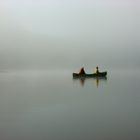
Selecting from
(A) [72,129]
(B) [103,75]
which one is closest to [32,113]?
(A) [72,129]

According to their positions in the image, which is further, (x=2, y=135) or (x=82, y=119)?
(x=82, y=119)

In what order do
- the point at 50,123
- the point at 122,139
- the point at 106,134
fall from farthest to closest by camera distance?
the point at 50,123 < the point at 106,134 < the point at 122,139

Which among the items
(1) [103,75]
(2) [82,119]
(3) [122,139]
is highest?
(1) [103,75]

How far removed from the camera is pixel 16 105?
23.6 feet

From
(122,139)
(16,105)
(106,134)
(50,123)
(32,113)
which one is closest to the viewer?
(122,139)

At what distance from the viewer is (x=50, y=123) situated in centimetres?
522

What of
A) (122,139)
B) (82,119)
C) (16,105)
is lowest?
(122,139)

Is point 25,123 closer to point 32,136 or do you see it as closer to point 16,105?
point 32,136

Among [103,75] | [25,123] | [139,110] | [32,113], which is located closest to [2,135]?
[25,123]

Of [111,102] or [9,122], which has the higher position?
[111,102]

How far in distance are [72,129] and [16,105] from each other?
254 centimetres

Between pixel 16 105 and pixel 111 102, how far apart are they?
1544mm

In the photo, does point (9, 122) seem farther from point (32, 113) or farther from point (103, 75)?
point (103, 75)

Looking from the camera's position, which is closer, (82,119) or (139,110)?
(82,119)
